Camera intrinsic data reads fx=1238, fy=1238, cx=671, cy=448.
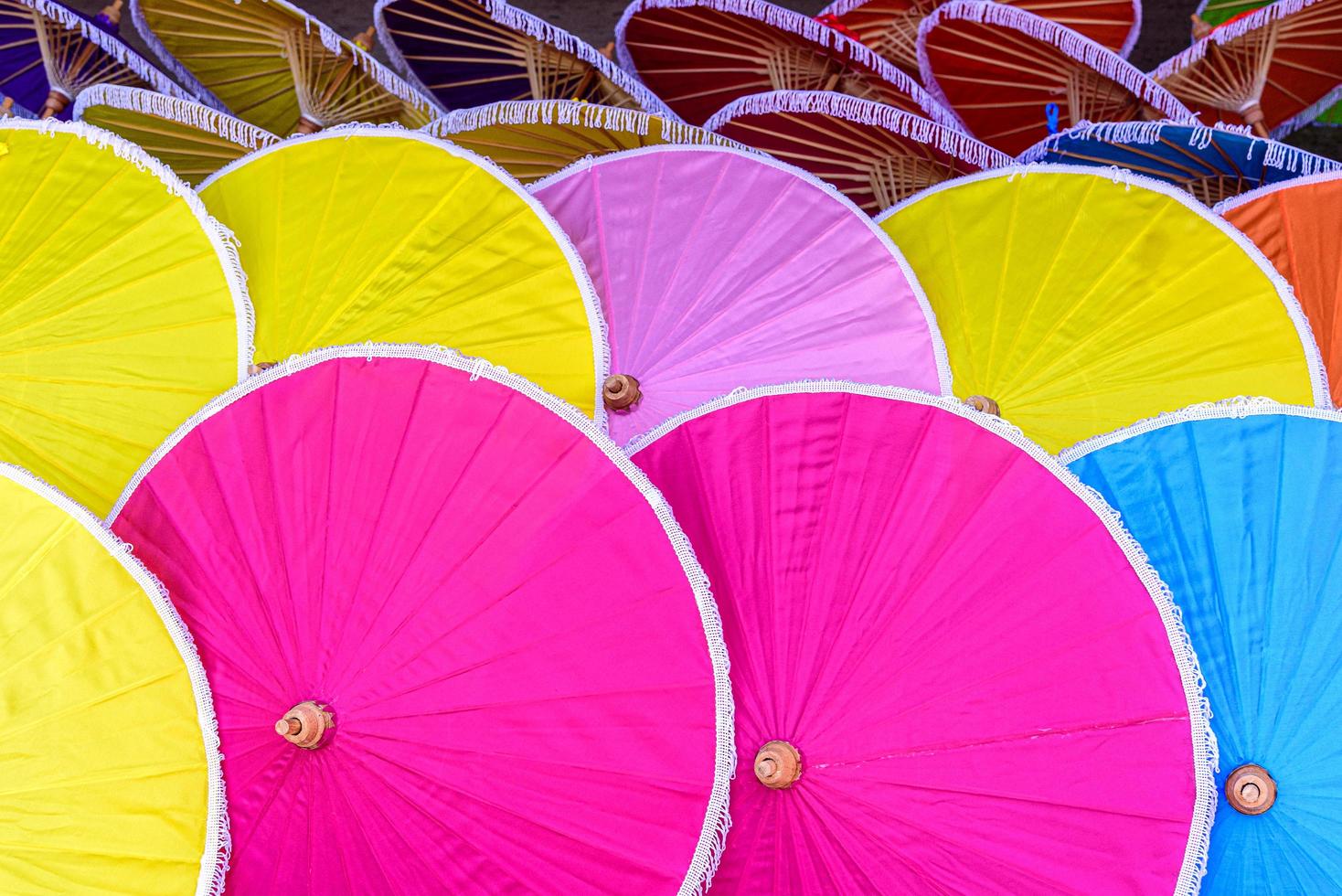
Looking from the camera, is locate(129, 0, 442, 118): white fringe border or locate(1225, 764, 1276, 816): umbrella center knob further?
locate(129, 0, 442, 118): white fringe border

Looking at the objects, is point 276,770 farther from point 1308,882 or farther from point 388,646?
point 1308,882

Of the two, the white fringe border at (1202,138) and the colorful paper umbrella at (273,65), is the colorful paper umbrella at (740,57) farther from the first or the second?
the colorful paper umbrella at (273,65)

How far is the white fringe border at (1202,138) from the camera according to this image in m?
2.64

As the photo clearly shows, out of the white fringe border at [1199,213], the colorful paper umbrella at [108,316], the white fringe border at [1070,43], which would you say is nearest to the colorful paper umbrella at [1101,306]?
the white fringe border at [1199,213]

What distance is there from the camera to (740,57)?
321cm

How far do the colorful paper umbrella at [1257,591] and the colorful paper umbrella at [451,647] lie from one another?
0.61 feet

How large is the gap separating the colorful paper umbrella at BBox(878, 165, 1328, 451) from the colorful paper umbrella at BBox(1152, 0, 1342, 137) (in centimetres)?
83

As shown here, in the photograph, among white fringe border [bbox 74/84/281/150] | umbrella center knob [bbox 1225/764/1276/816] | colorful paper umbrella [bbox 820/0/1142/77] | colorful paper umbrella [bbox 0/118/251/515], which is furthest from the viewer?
colorful paper umbrella [bbox 820/0/1142/77]

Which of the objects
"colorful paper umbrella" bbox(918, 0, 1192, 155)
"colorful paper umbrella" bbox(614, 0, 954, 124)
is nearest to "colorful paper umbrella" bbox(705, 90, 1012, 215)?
"colorful paper umbrella" bbox(614, 0, 954, 124)

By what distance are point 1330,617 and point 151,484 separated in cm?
185

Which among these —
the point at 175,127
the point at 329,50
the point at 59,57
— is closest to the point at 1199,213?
the point at 329,50

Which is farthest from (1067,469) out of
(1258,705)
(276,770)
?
(276,770)

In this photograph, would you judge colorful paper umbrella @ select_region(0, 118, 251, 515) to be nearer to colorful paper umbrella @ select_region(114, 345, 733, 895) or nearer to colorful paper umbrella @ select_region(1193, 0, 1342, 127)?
colorful paper umbrella @ select_region(114, 345, 733, 895)

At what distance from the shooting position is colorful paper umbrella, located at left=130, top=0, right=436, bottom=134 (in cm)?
300
